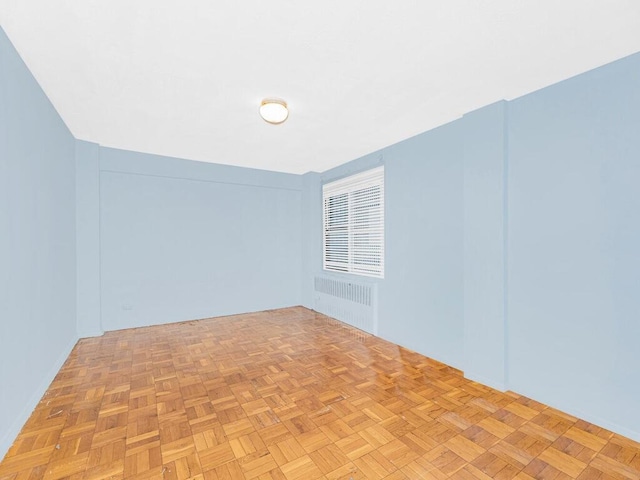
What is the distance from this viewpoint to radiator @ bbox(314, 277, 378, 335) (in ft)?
12.2

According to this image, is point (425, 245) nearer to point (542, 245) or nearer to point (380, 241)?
point (380, 241)

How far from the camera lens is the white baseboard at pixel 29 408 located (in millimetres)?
1612

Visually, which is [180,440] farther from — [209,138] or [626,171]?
[626,171]

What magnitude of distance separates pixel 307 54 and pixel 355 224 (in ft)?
8.66

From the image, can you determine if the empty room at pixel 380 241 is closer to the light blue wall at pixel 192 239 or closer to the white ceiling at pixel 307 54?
the white ceiling at pixel 307 54

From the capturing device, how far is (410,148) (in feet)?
10.8

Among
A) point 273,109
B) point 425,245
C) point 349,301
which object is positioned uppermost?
point 273,109

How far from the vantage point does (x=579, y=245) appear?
2002mm

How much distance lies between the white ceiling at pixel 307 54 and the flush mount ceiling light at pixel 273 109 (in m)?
0.08

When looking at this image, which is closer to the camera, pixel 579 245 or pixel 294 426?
pixel 294 426

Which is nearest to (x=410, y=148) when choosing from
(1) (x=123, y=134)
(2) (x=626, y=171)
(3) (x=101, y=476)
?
(2) (x=626, y=171)

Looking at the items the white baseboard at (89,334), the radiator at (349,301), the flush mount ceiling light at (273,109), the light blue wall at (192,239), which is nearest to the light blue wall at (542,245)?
the radiator at (349,301)

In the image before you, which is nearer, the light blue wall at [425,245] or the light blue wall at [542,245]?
the light blue wall at [542,245]

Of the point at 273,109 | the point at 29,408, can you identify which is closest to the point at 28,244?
the point at 29,408
